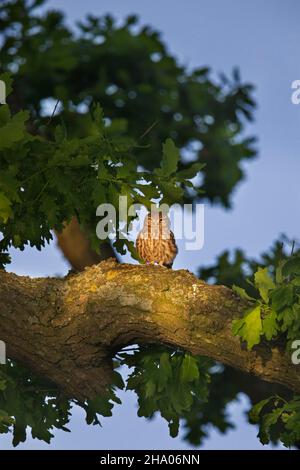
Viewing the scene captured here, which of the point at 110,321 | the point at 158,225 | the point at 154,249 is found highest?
the point at 158,225

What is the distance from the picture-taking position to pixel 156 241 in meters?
10.2

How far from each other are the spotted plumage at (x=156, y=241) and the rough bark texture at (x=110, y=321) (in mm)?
980

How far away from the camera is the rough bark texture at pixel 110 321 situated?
343 inches

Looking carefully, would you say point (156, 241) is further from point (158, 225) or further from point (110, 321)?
point (110, 321)

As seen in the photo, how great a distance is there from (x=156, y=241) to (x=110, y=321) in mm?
1485

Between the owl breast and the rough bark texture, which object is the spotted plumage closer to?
the owl breast

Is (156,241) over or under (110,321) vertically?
over

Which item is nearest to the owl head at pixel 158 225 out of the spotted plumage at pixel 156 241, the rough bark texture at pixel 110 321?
the spotted plumage at pixel 156 241

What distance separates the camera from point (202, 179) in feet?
62.1

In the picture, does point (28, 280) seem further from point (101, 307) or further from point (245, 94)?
point (245, 94)

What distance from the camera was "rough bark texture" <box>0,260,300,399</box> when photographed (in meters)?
8.70

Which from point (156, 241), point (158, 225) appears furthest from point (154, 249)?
point (158, 225)

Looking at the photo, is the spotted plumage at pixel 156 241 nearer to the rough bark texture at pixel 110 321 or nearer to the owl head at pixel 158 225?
the owl head at pixel 158 225

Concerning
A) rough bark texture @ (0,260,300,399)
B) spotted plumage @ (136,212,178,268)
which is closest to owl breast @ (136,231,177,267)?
spotted plumage @ (136,212,178,268)
